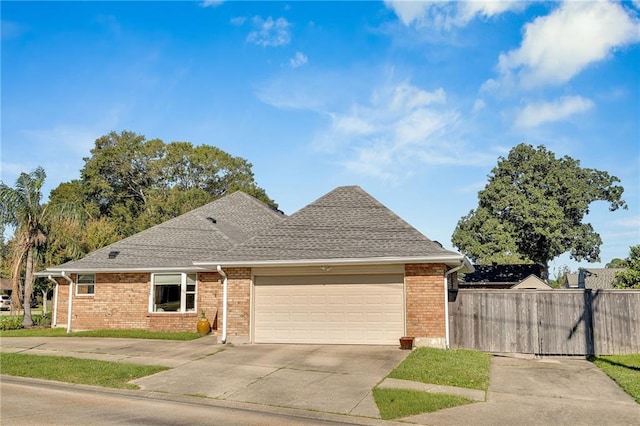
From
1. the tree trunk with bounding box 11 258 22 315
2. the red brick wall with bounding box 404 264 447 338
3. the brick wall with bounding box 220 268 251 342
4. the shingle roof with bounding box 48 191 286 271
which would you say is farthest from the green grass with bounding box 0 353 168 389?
the tree trunk with bounding box 11 258 22 315

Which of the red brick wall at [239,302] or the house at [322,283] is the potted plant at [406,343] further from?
the red brick wall at [239,302]

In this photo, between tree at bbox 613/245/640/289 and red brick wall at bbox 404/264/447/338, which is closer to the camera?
red brick wall at bbox 404/264/447/338

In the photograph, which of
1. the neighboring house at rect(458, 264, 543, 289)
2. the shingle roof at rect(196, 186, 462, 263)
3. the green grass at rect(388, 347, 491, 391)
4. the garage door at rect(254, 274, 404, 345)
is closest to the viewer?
the green grass at rect(388, 347, 491, 391)

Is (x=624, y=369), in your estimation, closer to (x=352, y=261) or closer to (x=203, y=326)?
(x=352, y=261)

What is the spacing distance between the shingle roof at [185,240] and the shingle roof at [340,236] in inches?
141

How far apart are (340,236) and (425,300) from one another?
3.57 meters

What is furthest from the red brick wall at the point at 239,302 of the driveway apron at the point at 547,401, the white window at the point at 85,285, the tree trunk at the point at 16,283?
the tree trunk at the point at 16,283

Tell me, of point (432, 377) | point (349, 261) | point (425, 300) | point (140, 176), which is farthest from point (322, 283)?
point (140, 176)

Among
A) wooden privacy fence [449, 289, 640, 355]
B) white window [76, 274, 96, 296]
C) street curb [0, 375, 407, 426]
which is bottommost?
street curb [0, 375, 407, 426]

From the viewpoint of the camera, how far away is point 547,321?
600 inches

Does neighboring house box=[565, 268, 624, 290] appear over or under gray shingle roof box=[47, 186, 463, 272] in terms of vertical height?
under

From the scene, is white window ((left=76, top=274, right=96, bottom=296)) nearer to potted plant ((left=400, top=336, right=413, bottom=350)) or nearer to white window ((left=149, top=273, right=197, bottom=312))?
white window ((left=149, top=273, right=197, bottom=312))

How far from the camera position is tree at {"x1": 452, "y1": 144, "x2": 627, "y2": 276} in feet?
145

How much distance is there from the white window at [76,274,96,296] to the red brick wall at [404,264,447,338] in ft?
44.9
